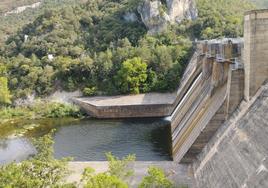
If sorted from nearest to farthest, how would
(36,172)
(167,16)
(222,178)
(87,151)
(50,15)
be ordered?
(36,172) < (222,178) < (87,151) < (167,16) < (50,15)

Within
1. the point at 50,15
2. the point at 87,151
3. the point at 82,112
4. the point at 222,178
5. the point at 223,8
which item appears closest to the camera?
the point at 222,178

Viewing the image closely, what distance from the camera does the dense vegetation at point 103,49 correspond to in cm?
4672

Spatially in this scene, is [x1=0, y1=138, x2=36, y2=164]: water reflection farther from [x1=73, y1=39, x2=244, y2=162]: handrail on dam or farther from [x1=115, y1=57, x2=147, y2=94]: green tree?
[x1=115, y1=57, x2=147, y2=94]: green tree

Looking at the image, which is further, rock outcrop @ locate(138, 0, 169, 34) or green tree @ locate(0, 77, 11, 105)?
rock outcrop @ locate(138, 0, 169, 34)

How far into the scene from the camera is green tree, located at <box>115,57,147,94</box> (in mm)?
45494

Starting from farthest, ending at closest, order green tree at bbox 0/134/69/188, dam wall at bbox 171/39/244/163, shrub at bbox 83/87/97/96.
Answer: shrub at bbox 83/87/97/96 → dam wall at bbox 171/39/244/163 → green tree at bbox 0/134/69/188

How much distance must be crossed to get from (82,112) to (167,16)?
2701cm

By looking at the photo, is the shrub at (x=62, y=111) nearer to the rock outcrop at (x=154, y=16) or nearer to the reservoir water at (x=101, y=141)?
the reservoir water at (x=101, y=141)

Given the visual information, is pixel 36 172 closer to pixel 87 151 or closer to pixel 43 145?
pixel 43 145

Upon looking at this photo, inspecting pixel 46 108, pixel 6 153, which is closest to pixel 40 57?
pixel 46 108

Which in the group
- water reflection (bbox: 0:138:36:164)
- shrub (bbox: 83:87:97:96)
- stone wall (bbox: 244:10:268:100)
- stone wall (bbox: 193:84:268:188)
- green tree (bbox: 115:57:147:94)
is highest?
stone wall (bbox: 244:10:268:100)

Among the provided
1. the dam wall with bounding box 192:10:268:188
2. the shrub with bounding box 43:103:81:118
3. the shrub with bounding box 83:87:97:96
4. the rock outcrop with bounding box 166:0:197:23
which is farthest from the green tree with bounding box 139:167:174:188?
the rock outcrop with bounding box 166:0:197:23

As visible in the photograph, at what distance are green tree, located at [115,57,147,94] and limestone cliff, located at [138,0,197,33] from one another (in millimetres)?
16168

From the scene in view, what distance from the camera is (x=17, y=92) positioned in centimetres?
5003
